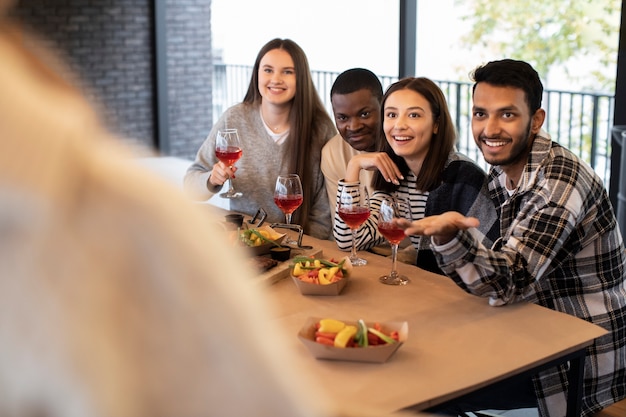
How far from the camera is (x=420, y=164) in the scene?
2.75 meters

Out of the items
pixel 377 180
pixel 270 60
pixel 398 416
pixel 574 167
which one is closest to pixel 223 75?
pixel 270 60

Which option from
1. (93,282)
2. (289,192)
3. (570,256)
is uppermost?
(93,282)

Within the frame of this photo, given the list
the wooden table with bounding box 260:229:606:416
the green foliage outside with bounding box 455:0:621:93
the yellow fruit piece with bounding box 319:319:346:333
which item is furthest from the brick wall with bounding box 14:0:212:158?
the yellow fruit piece with bounding box 319:319:346:333

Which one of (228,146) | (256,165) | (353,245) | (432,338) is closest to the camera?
(432,338)

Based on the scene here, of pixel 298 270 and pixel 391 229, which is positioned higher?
pixel 391 229

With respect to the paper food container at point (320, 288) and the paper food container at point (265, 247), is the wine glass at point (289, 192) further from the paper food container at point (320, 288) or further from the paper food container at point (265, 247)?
the paper food container at point (320, 288)

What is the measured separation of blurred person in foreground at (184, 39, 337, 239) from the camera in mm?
3342

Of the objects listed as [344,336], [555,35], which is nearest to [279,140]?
[344,336]

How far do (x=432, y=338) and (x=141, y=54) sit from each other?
25.4ft

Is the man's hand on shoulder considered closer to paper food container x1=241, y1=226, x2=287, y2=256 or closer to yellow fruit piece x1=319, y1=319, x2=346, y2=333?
yellow fruit piece x1=319, y1=319, x2=346, y2=333

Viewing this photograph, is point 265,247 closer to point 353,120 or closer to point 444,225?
point 444,225

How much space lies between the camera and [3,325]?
1.02ft

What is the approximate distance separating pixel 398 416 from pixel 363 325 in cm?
123

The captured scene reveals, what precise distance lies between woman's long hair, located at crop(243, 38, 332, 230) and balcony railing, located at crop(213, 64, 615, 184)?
3320 mm
